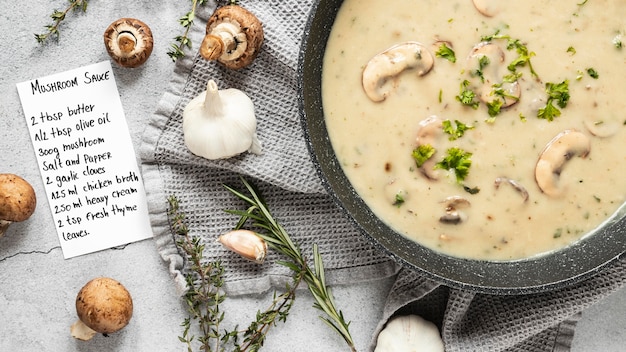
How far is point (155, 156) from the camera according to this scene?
2.16 m

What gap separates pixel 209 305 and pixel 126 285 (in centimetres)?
27

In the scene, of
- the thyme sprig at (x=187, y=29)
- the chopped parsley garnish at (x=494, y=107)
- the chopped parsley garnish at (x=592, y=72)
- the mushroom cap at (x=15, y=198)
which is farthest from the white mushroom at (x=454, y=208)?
the mushroom cap at (x=15, y=198)

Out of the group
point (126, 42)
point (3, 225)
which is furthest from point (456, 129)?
point (3, 225)

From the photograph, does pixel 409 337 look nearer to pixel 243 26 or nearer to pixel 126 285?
pixel 126 285

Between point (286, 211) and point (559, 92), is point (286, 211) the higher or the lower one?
the lower one

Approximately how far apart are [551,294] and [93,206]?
1.40 meters

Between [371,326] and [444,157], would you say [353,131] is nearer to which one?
[444,157]

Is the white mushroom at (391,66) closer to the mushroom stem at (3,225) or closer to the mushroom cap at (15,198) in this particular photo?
the mushroom cap at (15,198)

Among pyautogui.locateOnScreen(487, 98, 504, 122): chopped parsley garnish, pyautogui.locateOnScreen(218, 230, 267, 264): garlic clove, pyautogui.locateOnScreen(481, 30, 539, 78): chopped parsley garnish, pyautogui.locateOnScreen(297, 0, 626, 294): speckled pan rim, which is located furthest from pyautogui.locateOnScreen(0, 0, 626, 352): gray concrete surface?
pyautogui.locateOnScreen(481, 30, 539, 78): chopped parsley garnish

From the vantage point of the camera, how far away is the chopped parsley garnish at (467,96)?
184cm

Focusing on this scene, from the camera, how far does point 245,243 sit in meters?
2.10

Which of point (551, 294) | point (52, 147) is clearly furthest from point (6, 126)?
point (551, 294)

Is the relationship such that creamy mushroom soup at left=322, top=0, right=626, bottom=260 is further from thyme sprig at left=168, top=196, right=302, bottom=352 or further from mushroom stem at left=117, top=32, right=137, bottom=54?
mushroom stem at left=117, top=32, right=137, bottom=54

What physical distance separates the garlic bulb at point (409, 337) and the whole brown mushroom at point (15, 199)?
1.11 metres
